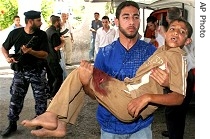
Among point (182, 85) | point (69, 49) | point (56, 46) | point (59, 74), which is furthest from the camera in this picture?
point (69, 49)

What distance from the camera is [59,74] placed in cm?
797

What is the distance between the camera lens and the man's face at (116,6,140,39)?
282 cm

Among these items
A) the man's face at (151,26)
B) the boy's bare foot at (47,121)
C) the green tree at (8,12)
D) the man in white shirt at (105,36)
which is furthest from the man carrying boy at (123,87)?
the green tree at (8,12)

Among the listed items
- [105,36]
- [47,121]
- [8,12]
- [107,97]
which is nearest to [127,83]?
[107,97]

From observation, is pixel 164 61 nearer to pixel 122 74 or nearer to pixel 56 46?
pixel 122 74

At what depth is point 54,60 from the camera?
752 cm

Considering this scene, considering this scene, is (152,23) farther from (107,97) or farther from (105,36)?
(107,97)

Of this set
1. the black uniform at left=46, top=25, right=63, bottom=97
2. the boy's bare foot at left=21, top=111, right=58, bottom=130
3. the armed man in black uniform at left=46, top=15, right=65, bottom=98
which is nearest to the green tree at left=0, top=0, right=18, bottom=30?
the black uniform at left=46, top=25, right=63, bottom=97

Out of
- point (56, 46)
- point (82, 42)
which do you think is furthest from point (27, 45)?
point (82, 42)

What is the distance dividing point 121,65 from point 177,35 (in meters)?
0.47

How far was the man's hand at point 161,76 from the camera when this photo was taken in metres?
2.50

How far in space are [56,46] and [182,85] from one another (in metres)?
5.04

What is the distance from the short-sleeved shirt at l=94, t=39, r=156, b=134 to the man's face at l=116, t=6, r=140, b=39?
0.39ft

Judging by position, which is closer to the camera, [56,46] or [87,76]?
[87,76]
